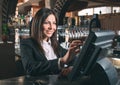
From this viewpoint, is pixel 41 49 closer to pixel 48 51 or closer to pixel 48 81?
pixel 48 51

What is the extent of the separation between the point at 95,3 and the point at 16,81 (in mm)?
12076

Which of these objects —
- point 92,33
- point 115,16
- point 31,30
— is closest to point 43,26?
point 31,30

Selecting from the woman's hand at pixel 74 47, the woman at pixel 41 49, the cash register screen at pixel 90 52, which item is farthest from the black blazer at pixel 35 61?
the cash register screen at pixel 90 52

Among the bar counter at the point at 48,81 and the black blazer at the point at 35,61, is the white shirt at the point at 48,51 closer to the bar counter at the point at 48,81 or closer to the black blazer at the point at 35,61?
the black blazer at the point at 35,61

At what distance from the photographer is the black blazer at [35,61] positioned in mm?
1560

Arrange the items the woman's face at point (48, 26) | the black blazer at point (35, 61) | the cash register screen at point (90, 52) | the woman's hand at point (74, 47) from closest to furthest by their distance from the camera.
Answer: the cash register screen at point (90, 52) → the woman's hand at point (74, 47) → the black blazer at point (35, 61) → the woman's face at point (48, 26)

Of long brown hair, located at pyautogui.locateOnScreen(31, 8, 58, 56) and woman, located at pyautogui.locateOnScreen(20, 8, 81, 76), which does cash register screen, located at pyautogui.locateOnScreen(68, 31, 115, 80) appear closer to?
woman, located at pyautogui.locateOnScreen(20, 8, 81, 76)

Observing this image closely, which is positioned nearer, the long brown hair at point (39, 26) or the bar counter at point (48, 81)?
the bar counter at point (48, 81)

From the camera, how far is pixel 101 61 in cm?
126

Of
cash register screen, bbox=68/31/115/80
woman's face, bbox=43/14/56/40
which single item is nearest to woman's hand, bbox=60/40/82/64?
cash register screen, bbox=68/31/115/80

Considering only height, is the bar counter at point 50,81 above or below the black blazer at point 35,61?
below

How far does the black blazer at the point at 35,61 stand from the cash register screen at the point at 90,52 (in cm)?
36

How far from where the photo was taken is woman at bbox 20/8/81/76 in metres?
1.57

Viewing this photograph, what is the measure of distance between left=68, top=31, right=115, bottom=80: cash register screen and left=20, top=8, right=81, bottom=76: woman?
0.32m
